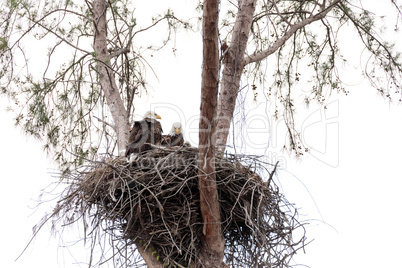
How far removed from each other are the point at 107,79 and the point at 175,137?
3.73 feet

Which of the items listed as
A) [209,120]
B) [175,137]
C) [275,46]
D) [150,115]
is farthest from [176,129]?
[275,46]

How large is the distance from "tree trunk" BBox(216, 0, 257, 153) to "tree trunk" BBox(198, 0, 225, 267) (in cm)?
90

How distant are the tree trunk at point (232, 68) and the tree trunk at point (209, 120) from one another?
90 cm

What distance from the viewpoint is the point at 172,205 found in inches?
163

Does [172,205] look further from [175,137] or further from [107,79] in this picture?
[107,79]

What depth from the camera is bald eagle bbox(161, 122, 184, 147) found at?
4.82 metres

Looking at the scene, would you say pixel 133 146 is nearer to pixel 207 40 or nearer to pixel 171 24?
pixel 207 40

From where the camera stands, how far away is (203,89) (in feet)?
12.5

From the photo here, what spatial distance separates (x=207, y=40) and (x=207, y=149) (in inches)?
31.4

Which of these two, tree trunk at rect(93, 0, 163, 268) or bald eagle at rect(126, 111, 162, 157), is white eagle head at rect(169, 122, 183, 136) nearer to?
bald eagle at rect(126, 111, 162, 157)

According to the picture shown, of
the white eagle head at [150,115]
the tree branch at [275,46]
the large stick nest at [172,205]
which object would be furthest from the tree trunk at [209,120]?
the tree branch at [275,46]

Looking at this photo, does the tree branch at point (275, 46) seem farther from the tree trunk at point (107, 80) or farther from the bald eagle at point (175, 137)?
the tree trunk at point (107, 80)

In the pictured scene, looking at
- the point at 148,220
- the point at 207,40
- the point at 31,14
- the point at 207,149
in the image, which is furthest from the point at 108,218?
the point at 31,14

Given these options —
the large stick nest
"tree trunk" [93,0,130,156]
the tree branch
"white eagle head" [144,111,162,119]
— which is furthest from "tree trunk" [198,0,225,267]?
"tree trunk" [93,0,130,156]
